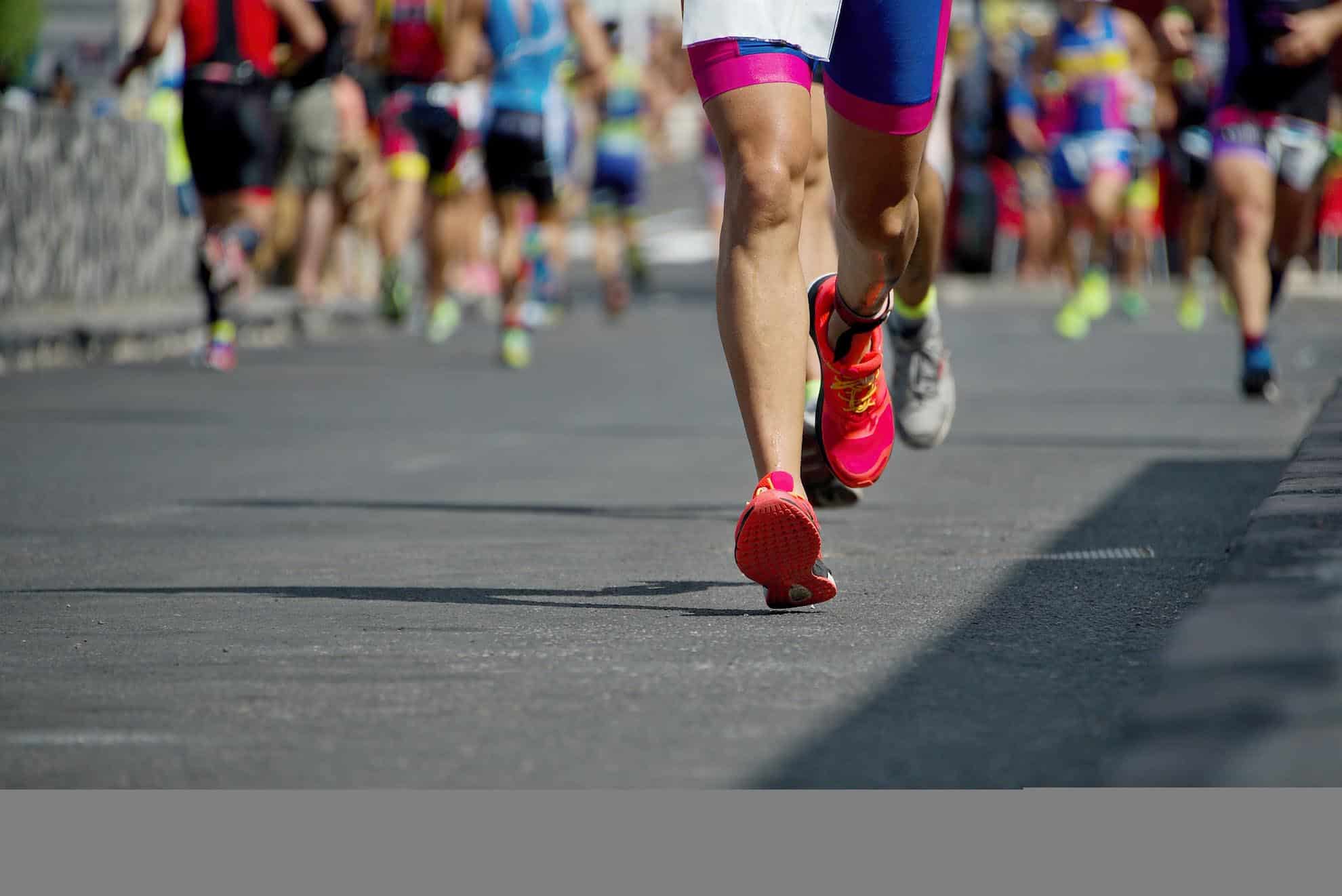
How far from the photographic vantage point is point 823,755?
3082 millimetres

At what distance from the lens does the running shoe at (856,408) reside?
496 centimetres

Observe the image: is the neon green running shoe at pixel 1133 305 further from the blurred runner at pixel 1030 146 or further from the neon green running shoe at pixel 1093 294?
the blurred runner at pixel 1030 146

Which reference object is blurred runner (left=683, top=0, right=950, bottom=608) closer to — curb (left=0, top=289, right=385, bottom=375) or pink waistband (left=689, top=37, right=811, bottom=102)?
pink waistband (left=689, top=37, right=811, bottom=102)

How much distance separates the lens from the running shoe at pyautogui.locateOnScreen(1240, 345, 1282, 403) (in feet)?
31.5

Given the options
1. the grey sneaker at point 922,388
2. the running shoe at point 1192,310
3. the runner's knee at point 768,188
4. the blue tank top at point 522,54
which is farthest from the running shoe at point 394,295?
the runner's knee at point 768,188

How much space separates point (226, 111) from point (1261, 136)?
16.7 ft

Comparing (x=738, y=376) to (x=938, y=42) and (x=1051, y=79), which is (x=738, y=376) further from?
(x=1051, y=79)

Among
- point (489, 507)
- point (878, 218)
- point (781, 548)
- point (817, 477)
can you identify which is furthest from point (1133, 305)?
point (781, 548)

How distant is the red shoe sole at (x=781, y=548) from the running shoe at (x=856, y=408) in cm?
69

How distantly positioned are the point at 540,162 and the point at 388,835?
11520 millimetres

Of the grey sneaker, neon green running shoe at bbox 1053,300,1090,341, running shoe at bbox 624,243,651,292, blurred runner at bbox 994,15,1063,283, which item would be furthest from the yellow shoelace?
running shoe at bbox 624,243,651,292

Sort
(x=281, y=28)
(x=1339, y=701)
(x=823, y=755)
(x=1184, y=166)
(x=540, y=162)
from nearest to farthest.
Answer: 1. (x=1339, y=701)
2. (x=823, y=755)
3. (x=281, y=28)
4. (x=540, y=162)
5. (x=1184, y=166)

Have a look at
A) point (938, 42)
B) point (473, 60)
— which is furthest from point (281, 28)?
point (938, 42)

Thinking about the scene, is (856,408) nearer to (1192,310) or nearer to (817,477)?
(817,477)
